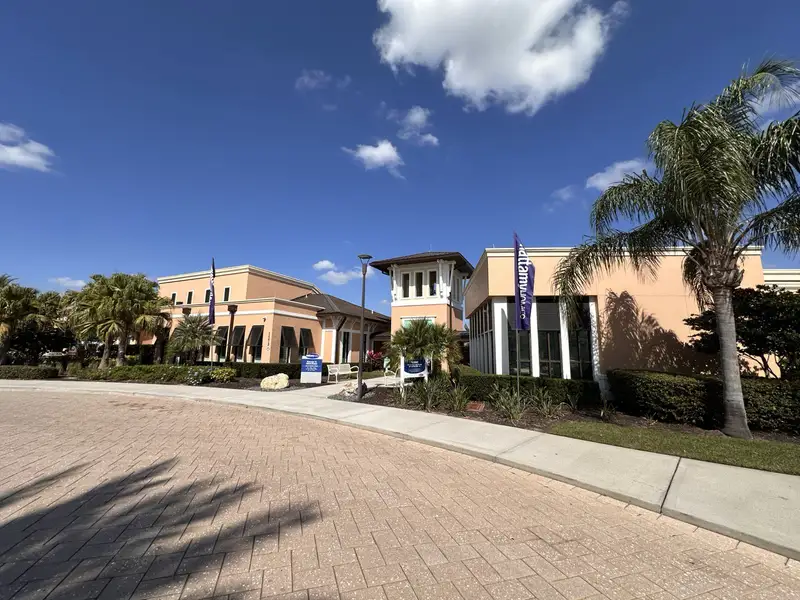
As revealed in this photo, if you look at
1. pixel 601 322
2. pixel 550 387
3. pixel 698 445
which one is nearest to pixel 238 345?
pixel 550 387

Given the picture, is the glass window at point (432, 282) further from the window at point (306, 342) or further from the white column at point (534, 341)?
the window at point (306, 342)

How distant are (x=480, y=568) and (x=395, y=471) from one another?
8.92 ft

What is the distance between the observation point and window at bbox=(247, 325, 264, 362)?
2562 cm

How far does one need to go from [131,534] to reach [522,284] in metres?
10.4

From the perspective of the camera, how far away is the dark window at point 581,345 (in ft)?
42.5

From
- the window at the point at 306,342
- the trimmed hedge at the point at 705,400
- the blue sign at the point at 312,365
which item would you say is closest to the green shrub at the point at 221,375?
the blue sign at the point at 312,365

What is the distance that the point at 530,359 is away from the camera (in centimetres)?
1341

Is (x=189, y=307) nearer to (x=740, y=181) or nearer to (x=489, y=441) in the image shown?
(x=489, y=441)

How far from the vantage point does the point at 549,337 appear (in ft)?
44.2

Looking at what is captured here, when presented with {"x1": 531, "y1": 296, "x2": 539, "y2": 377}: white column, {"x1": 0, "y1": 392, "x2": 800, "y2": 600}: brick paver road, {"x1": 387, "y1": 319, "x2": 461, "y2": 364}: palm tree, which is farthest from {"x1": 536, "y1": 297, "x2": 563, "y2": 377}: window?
{"x1": 0, "y1": 392, "x2": 800, "y2": 600}: brick paver road

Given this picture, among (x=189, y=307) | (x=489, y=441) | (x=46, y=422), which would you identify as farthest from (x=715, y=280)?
(x=189, y=307)

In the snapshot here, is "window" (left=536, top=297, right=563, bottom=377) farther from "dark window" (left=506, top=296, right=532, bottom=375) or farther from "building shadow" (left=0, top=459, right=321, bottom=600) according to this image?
"building shadow" (left=0, top=459, right=321, bottom=600)

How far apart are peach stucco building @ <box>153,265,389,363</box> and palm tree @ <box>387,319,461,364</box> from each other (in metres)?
14.3

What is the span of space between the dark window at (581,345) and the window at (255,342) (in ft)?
65.6
